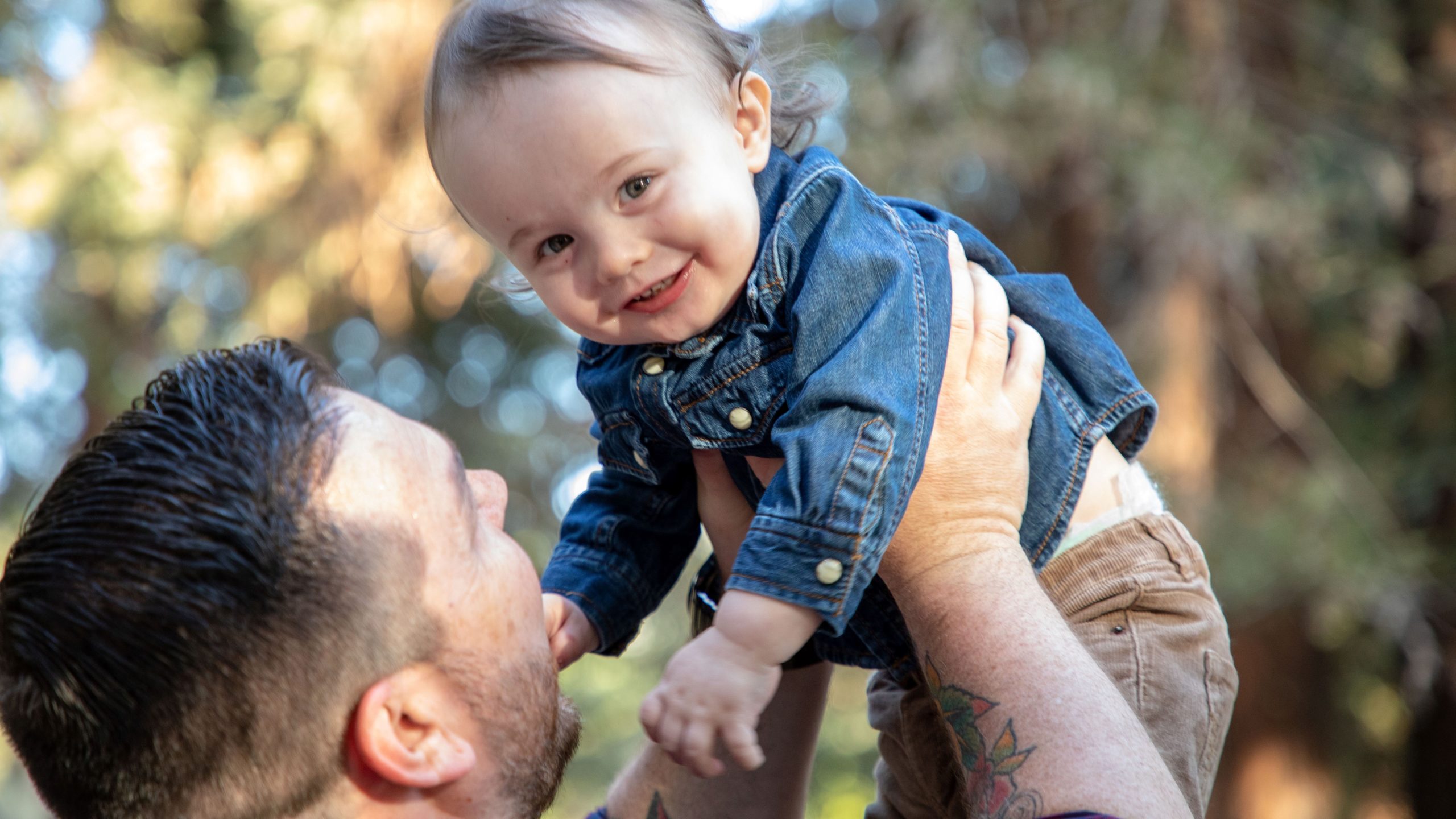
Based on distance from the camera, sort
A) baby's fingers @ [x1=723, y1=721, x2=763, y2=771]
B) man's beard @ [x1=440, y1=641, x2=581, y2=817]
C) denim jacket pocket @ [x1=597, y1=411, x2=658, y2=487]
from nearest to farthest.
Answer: baby's fingers @ [x1=723, y1=721, x2=763, y2=771], man's beard @ [x1=440, y1=641, x2=581, y2=817], denim jacket pocket @ [x1=597, y1=411, x2=658, y2=487]

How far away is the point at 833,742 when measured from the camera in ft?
28.2

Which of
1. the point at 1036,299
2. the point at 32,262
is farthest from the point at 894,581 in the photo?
the point at 32,262

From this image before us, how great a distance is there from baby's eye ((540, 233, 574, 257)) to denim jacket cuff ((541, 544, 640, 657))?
0.60 m

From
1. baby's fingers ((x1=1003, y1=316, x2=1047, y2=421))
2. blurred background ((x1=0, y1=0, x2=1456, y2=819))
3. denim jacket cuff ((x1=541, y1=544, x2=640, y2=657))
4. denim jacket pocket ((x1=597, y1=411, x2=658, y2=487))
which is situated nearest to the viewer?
baby's fingers ((x1=1003, y1=316, x2=1047, y2=421))

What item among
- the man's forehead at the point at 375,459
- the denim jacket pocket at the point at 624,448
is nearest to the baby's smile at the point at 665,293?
the denim jacket pocket at the point at 624,448

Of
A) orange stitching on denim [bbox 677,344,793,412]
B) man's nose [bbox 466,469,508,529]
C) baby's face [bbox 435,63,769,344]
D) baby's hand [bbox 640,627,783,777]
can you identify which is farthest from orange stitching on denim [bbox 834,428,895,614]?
man's nose [bbox 466,469,508,529]

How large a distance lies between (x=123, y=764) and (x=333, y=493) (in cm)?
43

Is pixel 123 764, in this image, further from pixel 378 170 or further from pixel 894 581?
pixel 378 170

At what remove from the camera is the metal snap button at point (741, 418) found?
1775 mm

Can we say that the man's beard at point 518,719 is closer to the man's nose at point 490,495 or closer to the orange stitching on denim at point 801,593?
the man's nose at point 490,495

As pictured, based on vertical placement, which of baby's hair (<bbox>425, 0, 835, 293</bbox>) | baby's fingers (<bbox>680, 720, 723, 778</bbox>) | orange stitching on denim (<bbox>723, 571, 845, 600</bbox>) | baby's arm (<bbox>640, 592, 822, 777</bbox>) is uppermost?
baby's hair (<bbox>425, 0, 835, 293</bbox>)

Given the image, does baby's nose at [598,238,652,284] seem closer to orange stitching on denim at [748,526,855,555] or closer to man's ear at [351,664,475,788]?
orange stitching on denim at [748,526,855,555]

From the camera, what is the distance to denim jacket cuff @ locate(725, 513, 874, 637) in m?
1.53

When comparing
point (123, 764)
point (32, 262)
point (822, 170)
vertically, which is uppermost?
point (822, 170)
